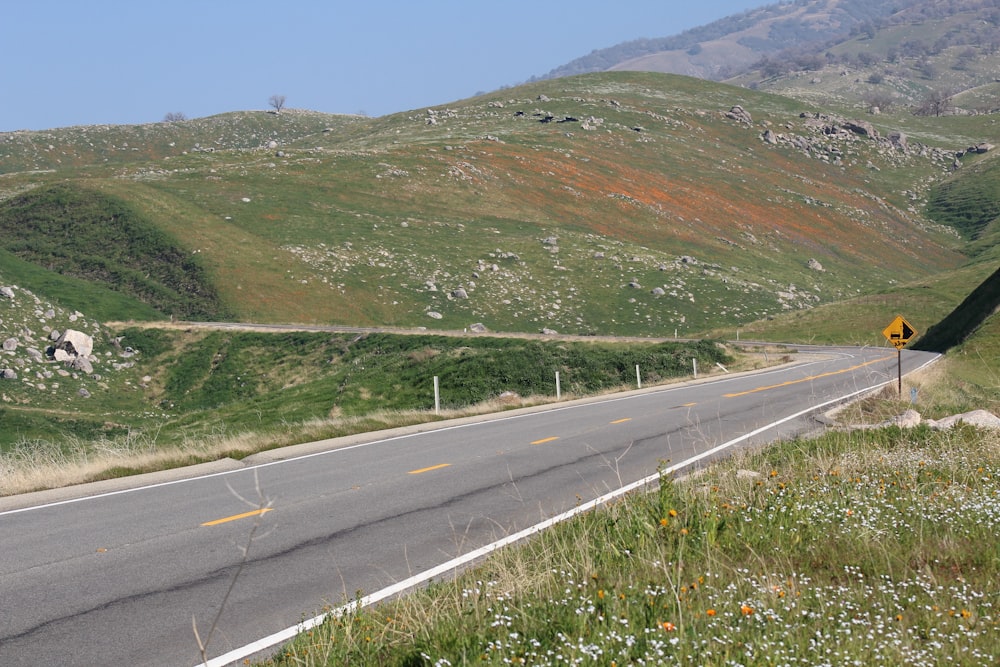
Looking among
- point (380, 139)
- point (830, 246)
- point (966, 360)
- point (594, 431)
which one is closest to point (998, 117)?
point (830, 246)

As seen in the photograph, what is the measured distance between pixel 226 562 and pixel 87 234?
65.2m

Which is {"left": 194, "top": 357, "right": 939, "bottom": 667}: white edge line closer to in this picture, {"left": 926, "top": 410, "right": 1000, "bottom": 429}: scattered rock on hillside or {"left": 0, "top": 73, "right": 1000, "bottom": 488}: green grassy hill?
{"left": 926, "top": 410, "right": 1000, "bottom": 429}: scattered rock on hillside

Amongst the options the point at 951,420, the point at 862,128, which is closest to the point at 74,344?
the point at 951,420

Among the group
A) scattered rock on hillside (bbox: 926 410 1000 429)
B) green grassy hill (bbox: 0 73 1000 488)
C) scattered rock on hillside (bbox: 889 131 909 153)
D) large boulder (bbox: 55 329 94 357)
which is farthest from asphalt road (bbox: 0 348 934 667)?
scattered rock on hillside (bbox: 889 131 909 153)

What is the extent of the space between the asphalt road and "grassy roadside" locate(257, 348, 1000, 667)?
108cm

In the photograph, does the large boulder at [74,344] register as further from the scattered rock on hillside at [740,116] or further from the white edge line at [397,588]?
the scattered rock on hillside at [740,116]

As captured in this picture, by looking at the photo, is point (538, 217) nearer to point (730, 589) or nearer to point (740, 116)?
point (740, 116)

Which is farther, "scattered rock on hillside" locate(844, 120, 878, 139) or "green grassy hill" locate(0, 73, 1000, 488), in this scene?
"scattered rock on hillside" locate(844, 120, 878, 139)

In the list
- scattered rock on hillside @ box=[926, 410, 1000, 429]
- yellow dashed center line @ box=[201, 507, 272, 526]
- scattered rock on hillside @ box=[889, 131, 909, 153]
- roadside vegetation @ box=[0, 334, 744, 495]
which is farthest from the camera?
scattered rock on hillside @ box=[889, 131, 909, 153]

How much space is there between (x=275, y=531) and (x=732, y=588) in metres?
5.62

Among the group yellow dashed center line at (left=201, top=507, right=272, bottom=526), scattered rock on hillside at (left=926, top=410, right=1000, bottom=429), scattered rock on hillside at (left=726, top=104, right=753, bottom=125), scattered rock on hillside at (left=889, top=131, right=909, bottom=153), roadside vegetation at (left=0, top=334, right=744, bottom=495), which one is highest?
scattered rock on hillside at (left=726, top=104, right=753, bottom=125)

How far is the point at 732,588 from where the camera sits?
5.58 m

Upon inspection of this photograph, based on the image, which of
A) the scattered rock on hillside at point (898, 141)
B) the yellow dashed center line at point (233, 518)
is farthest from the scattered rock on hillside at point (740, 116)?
the yellow dashed center line at point (233, 518)

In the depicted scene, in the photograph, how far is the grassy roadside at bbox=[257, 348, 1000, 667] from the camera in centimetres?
461
